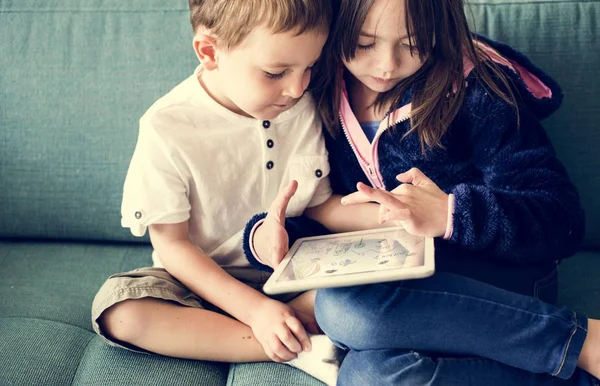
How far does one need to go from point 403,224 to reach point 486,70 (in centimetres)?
29

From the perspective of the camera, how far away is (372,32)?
3.71 feet

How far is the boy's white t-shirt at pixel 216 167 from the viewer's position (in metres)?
1.23

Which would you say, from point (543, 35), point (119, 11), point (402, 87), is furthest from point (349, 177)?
point (119, 11)

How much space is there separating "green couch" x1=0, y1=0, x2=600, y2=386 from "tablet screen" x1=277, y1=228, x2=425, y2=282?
0.40 meters

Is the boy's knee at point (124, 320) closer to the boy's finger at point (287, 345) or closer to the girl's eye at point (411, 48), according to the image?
the boy's finger at point (287, 345)

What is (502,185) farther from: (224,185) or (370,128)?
(224,185)

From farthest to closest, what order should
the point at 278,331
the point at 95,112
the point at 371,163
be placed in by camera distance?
the point at 95,112 < the point at 371,163 < the point at 278,331

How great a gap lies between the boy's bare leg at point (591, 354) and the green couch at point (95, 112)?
0.87 ft

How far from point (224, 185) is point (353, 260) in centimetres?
29

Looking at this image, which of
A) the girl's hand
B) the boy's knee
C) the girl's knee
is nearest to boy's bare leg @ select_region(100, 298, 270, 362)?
the boy's knee

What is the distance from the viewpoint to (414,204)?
1129 mm

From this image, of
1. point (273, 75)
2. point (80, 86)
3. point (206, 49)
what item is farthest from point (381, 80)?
point (80, 86)

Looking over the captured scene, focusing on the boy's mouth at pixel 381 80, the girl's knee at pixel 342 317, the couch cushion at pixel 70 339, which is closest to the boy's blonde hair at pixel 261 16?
the boy's mouth at pixel 381 80

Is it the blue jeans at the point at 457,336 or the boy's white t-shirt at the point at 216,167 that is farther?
the boy's white t-shirt at the point at 216,167
